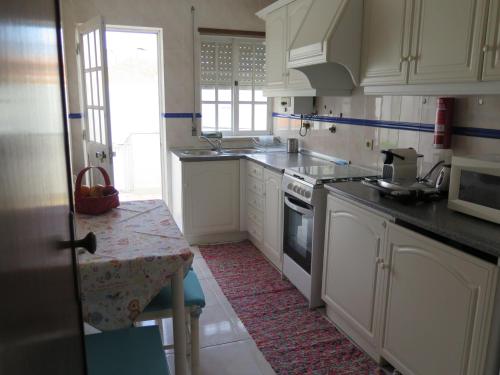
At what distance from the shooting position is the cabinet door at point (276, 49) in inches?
146

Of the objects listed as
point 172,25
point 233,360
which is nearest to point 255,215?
point 233,360

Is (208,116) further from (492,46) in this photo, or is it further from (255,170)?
(492,46)

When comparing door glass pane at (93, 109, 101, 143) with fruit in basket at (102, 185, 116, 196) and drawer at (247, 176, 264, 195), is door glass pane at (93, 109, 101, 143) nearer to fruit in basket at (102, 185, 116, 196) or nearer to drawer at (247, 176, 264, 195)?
drawer at (247, 176, 264, 195)

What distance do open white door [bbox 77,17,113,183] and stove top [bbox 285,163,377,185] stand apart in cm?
155

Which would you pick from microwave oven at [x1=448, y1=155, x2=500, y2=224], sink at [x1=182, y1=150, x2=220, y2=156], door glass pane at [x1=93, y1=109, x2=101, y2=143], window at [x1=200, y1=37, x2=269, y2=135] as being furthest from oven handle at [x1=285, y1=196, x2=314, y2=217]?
window at [x1=200, y1=37, x2=269, y2=135]

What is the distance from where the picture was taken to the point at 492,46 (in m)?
1.81

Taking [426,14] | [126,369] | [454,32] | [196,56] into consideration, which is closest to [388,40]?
[426,14]

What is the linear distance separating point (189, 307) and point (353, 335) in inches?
43.5

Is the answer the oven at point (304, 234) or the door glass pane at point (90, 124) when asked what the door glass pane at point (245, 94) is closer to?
the door glass pane at point (90, 124)

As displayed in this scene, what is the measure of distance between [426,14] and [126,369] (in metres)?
2.14

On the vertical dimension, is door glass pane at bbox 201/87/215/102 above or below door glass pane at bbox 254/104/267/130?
above

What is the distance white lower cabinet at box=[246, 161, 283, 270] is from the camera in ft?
11.1

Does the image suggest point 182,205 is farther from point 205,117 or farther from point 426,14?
point 426,14

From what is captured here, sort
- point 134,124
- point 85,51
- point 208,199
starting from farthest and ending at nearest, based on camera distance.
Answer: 1. point 134,124
2. point 208,199
3. point 85,51
